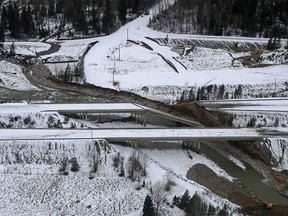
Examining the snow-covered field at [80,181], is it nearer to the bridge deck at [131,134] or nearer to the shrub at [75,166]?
the shrub at [75,166]

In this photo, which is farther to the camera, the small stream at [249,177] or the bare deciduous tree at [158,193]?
the small stream at [249,177]

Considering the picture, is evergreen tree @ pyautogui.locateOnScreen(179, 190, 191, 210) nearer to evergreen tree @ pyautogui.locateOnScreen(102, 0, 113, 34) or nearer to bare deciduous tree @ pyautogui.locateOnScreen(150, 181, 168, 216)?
bare deciduous tree @ pyautogui.locateOnScreen(150, 181, 168, 216)

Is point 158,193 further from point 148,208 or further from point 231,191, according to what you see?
point 231,191

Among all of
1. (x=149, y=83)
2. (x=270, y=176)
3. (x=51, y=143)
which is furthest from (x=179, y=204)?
(x=149, y=83)

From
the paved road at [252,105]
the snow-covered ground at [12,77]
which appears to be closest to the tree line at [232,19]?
the paved road at [252,105]

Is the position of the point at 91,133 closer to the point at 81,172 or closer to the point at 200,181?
the point at 81,172

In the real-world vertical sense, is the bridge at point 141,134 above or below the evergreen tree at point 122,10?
below

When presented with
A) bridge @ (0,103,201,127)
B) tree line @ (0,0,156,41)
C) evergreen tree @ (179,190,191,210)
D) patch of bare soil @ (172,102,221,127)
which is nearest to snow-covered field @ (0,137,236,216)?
evergreen tree @ (179,190,191,210)
